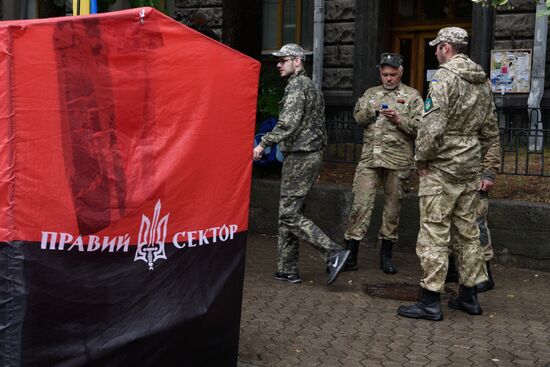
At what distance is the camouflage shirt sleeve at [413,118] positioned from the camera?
7.47m

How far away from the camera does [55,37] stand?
11.7 feet

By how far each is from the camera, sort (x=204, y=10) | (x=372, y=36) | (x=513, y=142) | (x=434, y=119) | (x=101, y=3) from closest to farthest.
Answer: (x=434, y=119)
(x=513, y=142)
(x=101, y=3)
(x=372, y=36)
(x=204, y=10)

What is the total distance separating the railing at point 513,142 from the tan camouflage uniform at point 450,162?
2598mm

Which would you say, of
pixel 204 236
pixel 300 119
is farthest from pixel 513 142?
pixel 204 236

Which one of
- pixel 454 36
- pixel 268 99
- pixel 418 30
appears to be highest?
pixel 418 30

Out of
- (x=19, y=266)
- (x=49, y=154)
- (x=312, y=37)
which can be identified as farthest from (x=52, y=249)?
(x=312, y=37)

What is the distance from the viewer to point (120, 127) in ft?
12.7

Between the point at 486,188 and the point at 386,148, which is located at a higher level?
the point at 386,148

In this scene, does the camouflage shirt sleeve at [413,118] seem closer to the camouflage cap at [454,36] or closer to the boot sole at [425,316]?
the camouflage cap at [454,36]

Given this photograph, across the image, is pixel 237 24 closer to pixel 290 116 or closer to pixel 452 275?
pixel 290 116

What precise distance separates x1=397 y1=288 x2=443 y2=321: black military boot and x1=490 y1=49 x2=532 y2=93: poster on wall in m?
6.43

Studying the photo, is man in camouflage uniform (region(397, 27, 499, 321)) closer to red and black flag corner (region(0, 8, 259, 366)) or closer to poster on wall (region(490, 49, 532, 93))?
red and black flag corner (region(0, 8, 259, 366))

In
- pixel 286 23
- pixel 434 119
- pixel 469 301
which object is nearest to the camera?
pixel 434 119

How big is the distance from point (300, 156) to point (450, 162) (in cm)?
156
